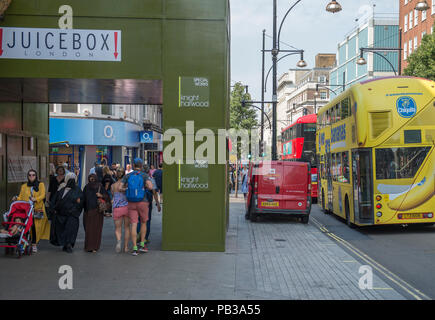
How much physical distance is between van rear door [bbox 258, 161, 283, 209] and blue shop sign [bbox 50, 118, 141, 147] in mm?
13462

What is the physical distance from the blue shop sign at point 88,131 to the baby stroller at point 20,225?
17890 mm

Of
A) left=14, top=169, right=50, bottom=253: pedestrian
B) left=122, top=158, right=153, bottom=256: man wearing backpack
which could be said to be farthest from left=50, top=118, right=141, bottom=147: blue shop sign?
left=122, top=158, right=153, bottom=256: man wearing backpack

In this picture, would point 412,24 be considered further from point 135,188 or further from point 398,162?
point 135,188

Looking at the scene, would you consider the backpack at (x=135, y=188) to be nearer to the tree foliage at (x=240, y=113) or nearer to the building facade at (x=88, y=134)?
the building facade at (x=88, y=134)

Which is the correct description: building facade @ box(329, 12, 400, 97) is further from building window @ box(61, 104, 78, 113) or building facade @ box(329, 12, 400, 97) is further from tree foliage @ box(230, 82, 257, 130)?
building window @ box(61, 104, 78, 113)

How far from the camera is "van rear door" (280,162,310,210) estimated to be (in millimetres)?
17328

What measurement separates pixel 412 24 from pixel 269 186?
167ft

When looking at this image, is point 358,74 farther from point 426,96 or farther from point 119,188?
point 119,188

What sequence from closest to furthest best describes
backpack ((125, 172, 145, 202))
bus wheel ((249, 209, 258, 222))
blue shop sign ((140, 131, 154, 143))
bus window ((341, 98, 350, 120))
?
1. backpack ((125, 172, 145, 202))
2. bus window ((341, 98, 350, 120))
3. bus wheel ((249, 209, 258, 222))
4. blue shop sign ((140, 131, 154, 143))

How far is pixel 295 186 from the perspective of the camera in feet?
57.2

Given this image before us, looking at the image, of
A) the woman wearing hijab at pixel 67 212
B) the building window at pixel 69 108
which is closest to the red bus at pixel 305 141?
the building window at pixel 69 108

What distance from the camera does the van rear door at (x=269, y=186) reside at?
1738 centimetres
